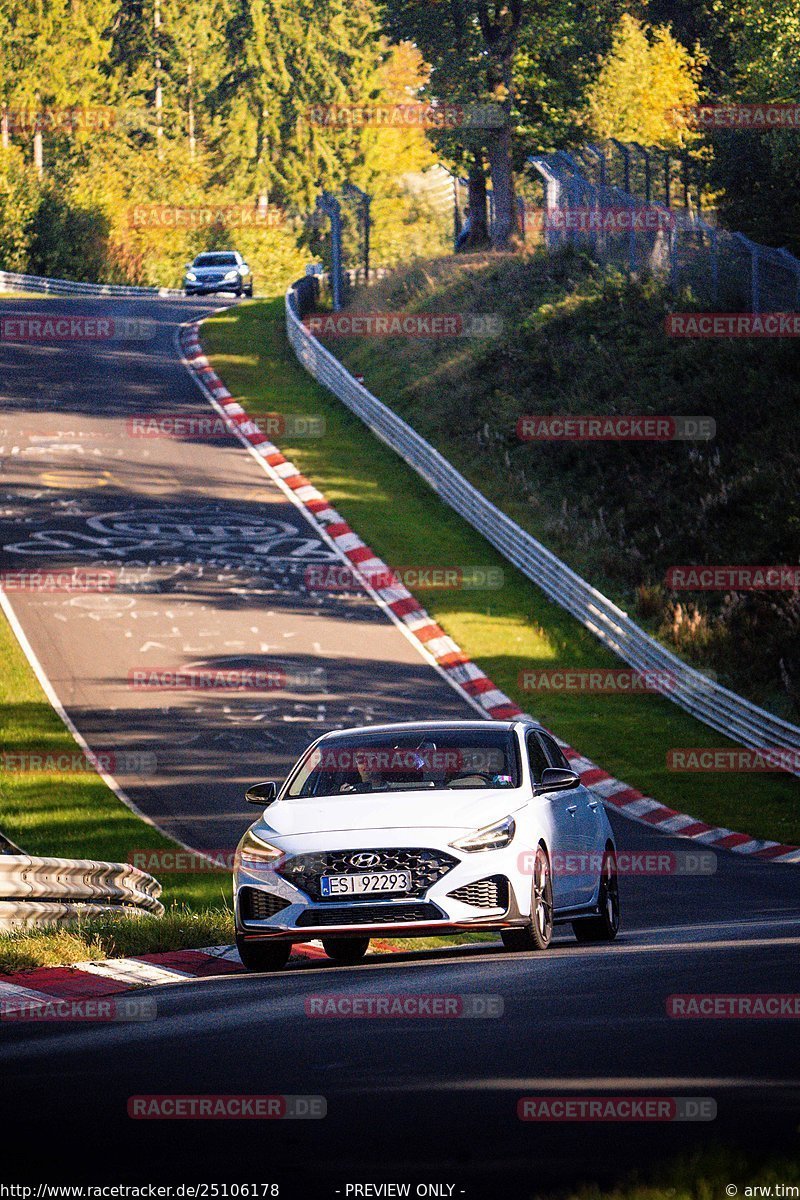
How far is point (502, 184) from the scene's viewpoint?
196 feet

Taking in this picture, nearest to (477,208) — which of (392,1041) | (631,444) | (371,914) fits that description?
(631,444)

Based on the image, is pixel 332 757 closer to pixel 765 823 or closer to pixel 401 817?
pixel 401 817

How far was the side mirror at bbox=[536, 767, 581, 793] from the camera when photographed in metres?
11.4

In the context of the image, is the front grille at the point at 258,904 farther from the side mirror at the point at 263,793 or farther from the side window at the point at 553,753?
the side window at the point at 553,753

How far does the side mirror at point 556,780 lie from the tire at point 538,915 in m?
0.42

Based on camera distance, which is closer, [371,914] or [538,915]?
[371,914]

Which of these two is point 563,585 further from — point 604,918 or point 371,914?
point 371,914

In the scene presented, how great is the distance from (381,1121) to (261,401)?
3954 cm

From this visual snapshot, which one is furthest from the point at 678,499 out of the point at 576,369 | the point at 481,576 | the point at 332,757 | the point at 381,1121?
the point at 381,1121

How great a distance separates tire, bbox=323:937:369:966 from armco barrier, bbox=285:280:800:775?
11.9 m

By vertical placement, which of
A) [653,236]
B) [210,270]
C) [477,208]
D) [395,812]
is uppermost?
[477,208]

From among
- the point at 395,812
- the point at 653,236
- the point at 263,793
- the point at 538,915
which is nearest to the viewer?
the point at 395,812

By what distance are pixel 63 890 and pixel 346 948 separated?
2.00 meters

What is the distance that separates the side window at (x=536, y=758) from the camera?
11.9 m
